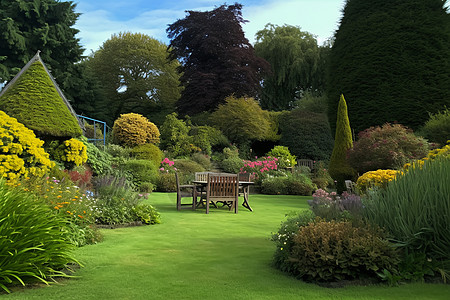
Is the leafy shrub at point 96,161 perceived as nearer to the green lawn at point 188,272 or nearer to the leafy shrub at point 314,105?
the green lawn at point 188,272

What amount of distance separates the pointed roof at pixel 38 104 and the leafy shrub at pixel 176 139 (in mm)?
10194

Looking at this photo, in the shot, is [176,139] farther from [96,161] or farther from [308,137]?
[308,137]

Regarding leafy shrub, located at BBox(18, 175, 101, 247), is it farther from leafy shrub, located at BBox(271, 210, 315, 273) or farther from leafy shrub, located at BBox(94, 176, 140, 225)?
leafy shrub, located at BBox(271, 210, 315, 273)

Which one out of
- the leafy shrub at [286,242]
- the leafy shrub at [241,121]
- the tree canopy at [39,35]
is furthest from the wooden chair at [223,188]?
the tree canopy at [39,35]

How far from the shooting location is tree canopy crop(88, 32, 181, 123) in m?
35.0

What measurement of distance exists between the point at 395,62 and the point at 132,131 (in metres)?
12.4

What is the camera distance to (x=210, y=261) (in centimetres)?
527

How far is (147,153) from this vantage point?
728 inches

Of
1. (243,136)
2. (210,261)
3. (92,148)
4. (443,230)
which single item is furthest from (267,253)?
(243,136)

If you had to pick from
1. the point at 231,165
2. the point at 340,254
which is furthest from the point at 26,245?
the point at 231,165

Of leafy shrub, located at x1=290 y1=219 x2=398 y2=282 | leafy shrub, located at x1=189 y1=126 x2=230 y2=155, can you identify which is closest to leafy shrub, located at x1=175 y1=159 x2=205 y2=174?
leafy shrub, located at x1=189 y1=126 x2=230 y2=155

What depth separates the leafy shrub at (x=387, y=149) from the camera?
11359 mm

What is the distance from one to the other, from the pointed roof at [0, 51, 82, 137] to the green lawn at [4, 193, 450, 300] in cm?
489

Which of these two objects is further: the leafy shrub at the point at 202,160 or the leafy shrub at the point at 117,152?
the leafy shrub at the point at 202,160
